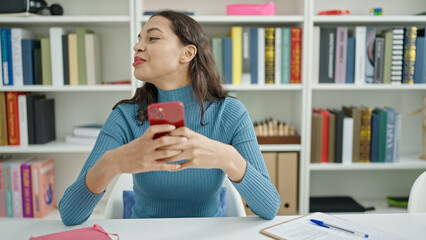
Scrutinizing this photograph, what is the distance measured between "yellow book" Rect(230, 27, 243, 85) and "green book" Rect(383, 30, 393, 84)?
2.58ft

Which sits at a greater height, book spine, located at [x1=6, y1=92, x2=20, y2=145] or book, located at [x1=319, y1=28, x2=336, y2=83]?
book, located at [x1=319, y1=28, x2=336, y2=83]

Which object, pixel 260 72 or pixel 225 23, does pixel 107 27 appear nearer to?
pixel 225 23

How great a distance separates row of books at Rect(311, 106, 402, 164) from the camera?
7.21ft

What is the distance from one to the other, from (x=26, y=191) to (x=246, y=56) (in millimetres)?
1408

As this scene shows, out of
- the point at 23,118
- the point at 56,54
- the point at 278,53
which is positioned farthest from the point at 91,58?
the point at 278,53

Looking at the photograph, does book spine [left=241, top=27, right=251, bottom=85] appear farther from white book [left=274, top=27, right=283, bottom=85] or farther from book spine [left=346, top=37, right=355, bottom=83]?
book spine [left=346, top=37, right=355, bottom=83]

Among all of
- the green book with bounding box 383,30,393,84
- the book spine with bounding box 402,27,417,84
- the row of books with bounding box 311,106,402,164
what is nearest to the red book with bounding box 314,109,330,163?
the row of books with bounding box 311,106,402,164

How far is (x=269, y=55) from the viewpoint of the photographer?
7.13ft

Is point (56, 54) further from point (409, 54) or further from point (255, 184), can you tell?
point (409, 54)

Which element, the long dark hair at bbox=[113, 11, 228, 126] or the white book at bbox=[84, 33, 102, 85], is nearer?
the long dark hair at bbox=[113, 11, 228, 126]

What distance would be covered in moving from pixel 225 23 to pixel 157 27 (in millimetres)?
1104

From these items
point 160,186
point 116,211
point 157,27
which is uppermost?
point 157,27

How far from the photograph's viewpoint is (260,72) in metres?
2.19

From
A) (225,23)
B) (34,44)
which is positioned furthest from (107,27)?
(225,23)
